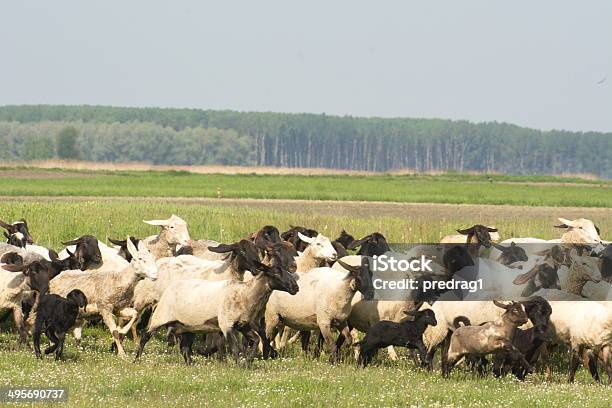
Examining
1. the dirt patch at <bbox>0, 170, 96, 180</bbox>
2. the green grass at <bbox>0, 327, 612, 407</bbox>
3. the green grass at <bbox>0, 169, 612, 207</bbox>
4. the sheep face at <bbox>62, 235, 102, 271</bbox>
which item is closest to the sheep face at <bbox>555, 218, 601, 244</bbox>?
the green grass at <bbox>0, 327, 612, 407</bbox>

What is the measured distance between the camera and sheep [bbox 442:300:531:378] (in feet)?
51.1

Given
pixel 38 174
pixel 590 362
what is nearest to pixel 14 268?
pixel 590 362

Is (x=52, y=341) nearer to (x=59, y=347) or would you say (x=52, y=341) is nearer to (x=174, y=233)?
(x=59, y=347)

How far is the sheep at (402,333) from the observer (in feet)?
53.8

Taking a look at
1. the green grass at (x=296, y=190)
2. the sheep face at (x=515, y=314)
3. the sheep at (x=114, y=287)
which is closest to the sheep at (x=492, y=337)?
the sheep face at (x=515, y=314)

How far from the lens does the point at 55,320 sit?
16.4 metres

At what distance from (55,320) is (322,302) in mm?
3986

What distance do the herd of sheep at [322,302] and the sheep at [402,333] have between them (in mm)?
20

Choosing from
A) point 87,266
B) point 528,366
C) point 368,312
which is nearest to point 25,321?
point 87,266

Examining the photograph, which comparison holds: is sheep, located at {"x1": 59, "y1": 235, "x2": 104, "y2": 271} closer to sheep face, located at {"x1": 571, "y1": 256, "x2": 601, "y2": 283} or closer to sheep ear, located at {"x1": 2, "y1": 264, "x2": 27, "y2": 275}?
sheep ear, located at {"x1": 2, "y1": 264, "x2": 27, "y2": 275}

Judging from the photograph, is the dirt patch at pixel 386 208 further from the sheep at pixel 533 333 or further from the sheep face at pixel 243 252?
the sheep at pixel 533 333

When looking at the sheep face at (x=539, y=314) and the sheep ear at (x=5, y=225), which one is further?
the sheep ear at (x=5, y=225)

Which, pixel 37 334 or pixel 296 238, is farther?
pixel 296 238

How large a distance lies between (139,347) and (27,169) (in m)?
85.2
